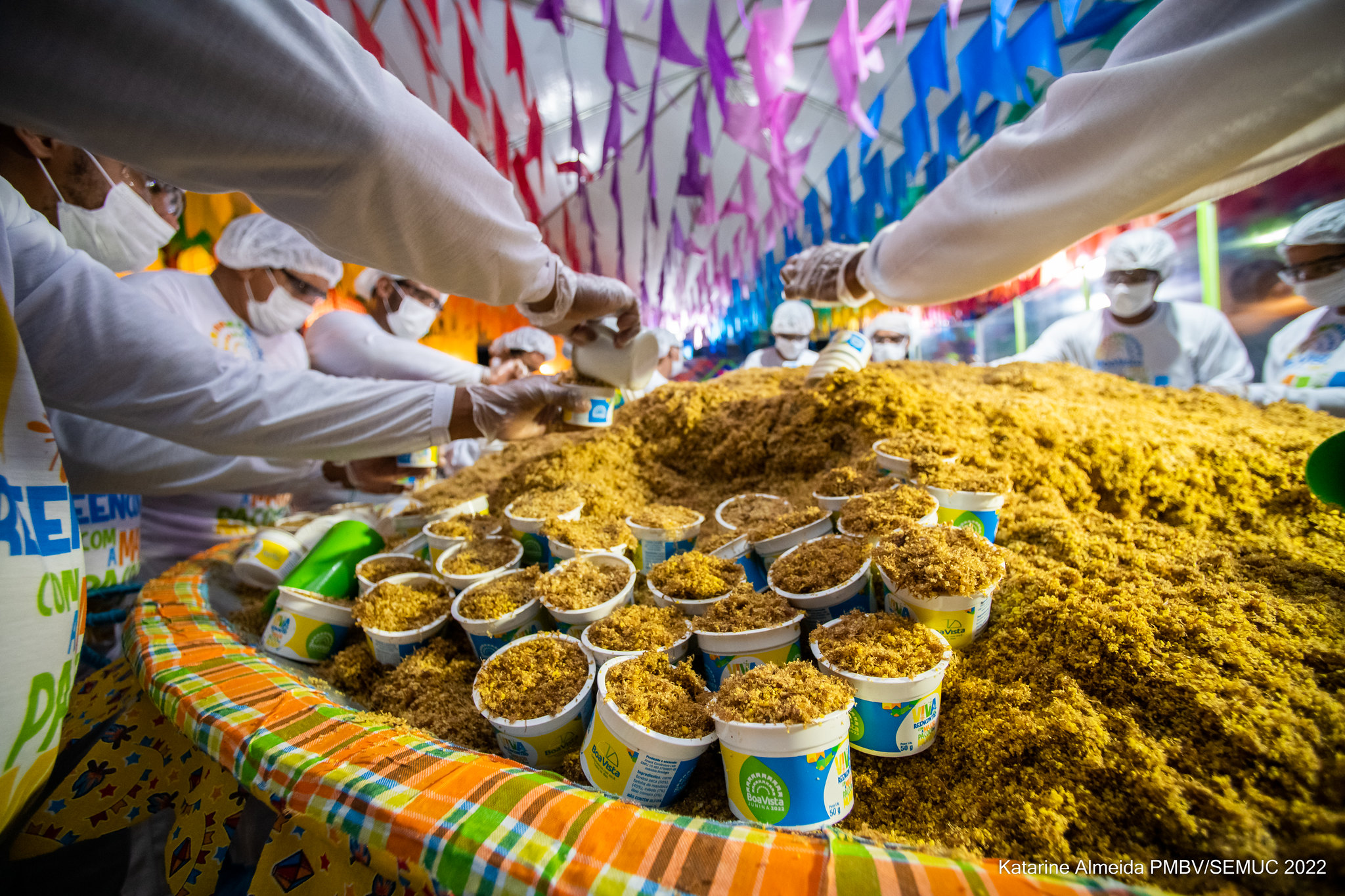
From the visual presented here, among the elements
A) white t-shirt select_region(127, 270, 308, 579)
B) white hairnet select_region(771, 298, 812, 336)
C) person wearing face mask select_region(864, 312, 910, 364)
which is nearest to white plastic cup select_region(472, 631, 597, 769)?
white t-shirt select_region(127, 270, 308, 579)

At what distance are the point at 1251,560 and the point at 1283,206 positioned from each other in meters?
6.03

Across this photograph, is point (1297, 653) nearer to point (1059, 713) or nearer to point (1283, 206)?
point (1059, 713)

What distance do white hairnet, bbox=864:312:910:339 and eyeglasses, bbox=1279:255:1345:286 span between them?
3815mm

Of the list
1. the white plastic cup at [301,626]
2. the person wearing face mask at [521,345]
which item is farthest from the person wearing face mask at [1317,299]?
the person wearing face mask at [521,345]

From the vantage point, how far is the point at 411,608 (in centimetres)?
120

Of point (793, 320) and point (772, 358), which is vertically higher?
point (793, 320)

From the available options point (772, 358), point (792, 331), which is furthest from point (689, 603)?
point (772, 358)

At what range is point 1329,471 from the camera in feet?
2.62

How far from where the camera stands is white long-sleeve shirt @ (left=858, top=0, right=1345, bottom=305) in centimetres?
78

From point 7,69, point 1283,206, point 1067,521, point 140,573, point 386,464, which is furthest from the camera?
point 1283,206

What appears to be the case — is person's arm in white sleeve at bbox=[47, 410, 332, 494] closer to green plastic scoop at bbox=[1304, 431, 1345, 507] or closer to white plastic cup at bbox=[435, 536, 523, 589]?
white plastic cup at bbox=[435, 536, 523, 589]

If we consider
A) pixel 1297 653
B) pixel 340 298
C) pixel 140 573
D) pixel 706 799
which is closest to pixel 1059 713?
pixel 1297 653

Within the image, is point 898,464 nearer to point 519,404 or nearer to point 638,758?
point 638,758

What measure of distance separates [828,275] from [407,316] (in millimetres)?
3500
